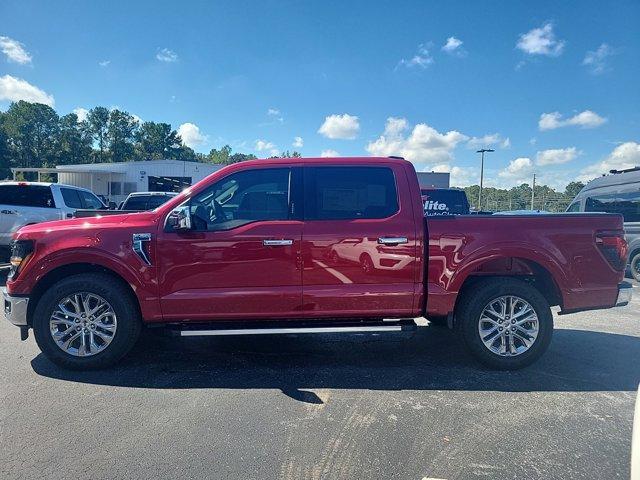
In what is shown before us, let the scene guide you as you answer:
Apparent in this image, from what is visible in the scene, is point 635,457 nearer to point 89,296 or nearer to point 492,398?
point 492,398

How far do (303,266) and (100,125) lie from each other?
101m

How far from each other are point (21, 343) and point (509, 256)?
557cm

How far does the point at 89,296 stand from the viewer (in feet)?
13.4

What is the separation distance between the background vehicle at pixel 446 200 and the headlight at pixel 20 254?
991 cm

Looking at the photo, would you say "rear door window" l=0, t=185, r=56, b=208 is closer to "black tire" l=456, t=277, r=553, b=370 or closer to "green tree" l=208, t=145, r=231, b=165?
"black tire" l=456, t=277, r=553, b=370

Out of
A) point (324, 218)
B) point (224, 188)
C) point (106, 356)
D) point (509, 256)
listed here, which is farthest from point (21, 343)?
point (509, 256)

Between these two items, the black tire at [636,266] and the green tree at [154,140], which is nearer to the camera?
the black tire at [636,266]

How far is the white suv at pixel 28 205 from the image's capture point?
8.77m

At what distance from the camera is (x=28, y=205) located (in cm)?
902

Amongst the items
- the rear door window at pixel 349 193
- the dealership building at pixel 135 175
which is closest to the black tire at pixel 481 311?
the rear door window at pixel 349 193

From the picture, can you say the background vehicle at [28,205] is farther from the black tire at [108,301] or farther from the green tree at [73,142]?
the green tree at [73,142]

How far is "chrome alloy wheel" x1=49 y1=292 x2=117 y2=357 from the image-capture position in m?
4.09

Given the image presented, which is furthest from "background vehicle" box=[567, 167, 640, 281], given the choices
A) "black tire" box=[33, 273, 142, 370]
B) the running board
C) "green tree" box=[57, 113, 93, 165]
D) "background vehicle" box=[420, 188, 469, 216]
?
"green tree" box=[57, 113, 93, 165]

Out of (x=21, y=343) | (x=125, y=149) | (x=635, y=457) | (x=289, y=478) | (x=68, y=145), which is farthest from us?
(x=125, y=149)
